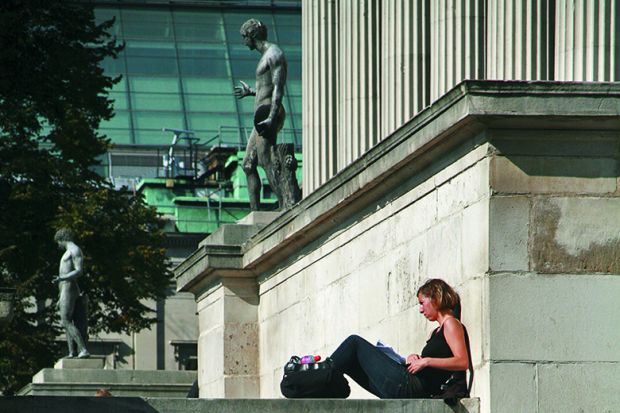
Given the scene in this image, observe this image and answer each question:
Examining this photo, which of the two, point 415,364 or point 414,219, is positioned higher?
point 414,219

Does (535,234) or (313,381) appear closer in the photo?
(535,234)

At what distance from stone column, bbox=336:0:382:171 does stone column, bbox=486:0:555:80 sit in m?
4.84

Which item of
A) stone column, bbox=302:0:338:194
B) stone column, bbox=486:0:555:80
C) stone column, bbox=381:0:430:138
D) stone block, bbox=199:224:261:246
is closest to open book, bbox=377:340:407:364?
stone column, bbox=486:0:555:80

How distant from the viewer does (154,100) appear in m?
97.1

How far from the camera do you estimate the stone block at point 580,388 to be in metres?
14.7

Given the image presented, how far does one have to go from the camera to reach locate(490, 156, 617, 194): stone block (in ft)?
49.0

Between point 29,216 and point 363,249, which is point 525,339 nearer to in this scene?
point 363,249

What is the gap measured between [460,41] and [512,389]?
22.6 ft

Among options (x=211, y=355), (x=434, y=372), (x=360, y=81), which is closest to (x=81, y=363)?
(x=211, y=355)

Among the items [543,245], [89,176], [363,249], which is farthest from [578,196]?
[89,176]

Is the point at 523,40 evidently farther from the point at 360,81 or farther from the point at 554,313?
the point at 360,81

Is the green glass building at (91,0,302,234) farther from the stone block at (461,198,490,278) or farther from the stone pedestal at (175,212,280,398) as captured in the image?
the stone block at (461,198,490,278)

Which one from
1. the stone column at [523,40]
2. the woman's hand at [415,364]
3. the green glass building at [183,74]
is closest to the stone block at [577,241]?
the woman's hand at [415,364]

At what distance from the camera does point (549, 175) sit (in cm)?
1493
